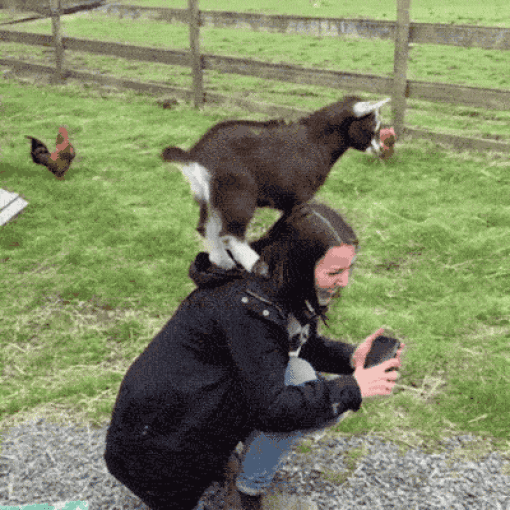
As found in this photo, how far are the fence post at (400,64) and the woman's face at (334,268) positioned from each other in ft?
14.8

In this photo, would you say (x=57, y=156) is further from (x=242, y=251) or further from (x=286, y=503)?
(x=286, y=503)

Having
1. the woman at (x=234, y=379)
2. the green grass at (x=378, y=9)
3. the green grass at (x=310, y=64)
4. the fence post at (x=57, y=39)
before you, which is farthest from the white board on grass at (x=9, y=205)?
the green grass at (x=378, y=9)

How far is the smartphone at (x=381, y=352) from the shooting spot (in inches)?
84.9

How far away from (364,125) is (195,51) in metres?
4.45

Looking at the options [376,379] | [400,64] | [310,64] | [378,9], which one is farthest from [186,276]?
[378,9]

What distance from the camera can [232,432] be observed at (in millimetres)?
2023

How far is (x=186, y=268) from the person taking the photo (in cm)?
412

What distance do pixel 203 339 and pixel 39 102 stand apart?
23.4 ft

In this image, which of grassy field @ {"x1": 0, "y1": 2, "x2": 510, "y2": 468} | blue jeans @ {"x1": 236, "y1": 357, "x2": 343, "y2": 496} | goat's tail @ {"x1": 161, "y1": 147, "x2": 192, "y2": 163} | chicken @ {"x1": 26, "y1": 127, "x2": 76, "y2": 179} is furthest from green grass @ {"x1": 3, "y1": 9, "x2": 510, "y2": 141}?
blue jeans @ {"x1": 236, "y1": 357, "x2": 343, "y2": 496}

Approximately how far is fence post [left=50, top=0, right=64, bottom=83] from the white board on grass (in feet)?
15.1

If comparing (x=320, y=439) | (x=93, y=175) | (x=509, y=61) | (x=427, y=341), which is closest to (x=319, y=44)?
(x=509, y=61)

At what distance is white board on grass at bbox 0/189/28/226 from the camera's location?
A: 4.77m

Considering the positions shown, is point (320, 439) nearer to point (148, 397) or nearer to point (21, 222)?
point (148, 397)

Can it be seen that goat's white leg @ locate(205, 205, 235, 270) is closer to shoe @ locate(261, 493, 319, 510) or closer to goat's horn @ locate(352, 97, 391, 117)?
shoe @ locate(261, 493, 319, 510)
